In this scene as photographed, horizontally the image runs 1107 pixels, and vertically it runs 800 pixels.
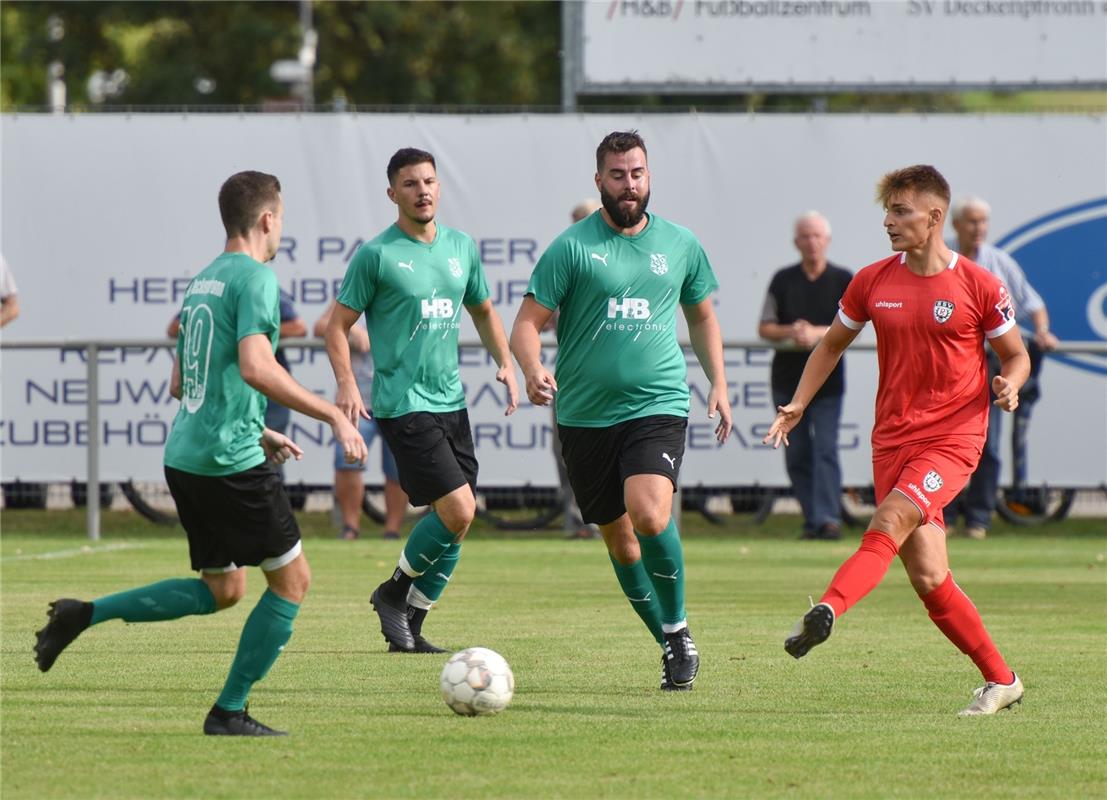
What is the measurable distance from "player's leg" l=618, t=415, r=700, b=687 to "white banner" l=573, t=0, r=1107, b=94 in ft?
31.3

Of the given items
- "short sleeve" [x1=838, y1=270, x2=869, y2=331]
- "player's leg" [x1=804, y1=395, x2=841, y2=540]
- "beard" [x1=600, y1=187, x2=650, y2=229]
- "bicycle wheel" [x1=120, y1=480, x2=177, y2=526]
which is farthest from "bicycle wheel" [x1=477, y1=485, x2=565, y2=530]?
"short sleeve" [x1=838, y1=270, x2=869, y2=331]

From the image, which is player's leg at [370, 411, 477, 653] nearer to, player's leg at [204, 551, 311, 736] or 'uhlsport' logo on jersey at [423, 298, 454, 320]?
'uhlsport' logo on jersey at [423, 298, 454, 320]

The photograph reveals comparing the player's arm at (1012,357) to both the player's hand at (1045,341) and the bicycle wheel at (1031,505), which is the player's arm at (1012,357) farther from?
the bicycle wheel at (1031,505)

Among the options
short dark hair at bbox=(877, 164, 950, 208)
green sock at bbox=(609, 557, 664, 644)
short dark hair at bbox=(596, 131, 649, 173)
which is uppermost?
short dark hair at bbox=(596, 131, 649, 173)

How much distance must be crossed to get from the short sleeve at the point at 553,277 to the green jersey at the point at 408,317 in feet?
3.67

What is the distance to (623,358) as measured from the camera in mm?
8289

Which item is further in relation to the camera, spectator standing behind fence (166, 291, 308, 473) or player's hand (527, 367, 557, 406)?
spectator standing behind fence (166, 291, 308, 473)

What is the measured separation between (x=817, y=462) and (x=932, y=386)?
7.86 metres

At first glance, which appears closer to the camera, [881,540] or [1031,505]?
[881,540]

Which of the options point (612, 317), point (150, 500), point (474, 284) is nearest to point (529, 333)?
point (612, 317)

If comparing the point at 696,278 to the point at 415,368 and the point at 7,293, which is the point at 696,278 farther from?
the point at 7,293

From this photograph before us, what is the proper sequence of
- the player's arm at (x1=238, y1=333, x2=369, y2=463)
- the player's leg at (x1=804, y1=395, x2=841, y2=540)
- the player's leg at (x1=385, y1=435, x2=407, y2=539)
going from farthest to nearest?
the player's leg at (x1=385, y1=435, x2=407, y2=539), the player's leg at (x1=804, y1=395, x2=841, y2=540), the player's arm at (x1=238, y1=333, x2=369, y2=463)

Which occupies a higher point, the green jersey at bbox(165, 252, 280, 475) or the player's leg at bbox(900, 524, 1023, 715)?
the green jersey at bbox(165, 252, 280, 475)

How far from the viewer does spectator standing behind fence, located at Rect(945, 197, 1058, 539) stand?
48.6 ft
